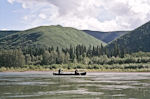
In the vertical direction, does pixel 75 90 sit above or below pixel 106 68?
below

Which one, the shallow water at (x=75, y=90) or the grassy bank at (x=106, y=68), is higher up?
the grassy bank at (x=106, y=68)

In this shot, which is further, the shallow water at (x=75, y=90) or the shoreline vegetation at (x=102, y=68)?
the shoreline vegetation at (x=102, y=68)

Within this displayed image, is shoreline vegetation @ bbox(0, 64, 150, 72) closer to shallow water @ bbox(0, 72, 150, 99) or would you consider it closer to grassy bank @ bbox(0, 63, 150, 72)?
Result: grassy bank @ bbox(0, 63, 150, 72)

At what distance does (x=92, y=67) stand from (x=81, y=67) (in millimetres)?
7384

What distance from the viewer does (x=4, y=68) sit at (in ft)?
→ 640

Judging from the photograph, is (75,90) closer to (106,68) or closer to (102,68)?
(102,68)

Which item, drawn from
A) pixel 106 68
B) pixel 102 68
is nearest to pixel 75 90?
pixel 102 68

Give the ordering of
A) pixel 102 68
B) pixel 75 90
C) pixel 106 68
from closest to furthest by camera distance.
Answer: pixel 75 90
pixel 102 68
pixel 106 68

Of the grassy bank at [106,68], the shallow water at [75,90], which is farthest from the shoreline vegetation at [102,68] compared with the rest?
the shallow water at [75,90]

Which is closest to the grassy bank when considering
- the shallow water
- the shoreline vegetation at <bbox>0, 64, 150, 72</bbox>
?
the shoreline vegetation at <bbox>0, 64, 150, 72</bbox>

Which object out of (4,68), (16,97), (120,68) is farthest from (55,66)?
(16,97)

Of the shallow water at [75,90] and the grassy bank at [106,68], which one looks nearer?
the shallow water at [75,90]

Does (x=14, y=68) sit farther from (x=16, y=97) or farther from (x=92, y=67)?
(x=16, y=97)

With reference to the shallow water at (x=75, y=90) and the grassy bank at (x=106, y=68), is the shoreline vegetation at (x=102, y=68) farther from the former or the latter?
the shallow water at (x=75, y=90)
